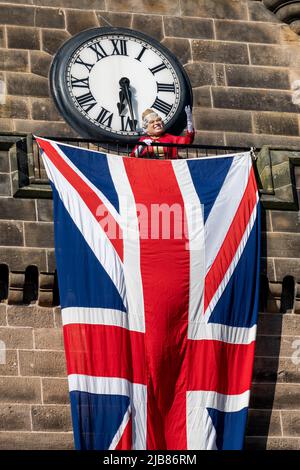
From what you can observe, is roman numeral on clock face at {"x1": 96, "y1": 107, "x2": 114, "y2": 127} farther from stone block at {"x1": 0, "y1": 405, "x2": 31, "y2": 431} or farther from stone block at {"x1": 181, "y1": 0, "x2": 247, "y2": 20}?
stone block at {"x1": 0, "y1": 405, "x2": 31, "y2": 431}

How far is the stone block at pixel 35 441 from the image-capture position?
22781 mm

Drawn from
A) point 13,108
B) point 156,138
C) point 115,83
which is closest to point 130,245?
point 156,138

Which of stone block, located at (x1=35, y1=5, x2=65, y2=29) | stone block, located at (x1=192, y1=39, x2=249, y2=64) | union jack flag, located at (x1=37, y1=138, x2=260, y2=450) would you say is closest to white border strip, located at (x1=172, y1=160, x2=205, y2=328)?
union jack flag, located at (x1=37, y1=138, x2=260, y2=450)

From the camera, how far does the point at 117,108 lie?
85.7ft

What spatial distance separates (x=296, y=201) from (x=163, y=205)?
1.69m

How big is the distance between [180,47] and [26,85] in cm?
221

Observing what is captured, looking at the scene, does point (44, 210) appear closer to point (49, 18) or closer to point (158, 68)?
point (158, 68)

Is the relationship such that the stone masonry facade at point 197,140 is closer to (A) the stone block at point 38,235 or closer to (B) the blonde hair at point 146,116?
(A) the stone block at point 38,235

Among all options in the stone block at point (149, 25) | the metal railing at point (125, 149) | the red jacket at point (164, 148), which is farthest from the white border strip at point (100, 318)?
the stone block at point (149, 25)

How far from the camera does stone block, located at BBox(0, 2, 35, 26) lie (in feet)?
87.1

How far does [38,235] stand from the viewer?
23891 millimetres
